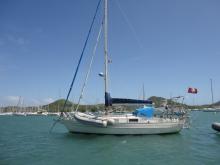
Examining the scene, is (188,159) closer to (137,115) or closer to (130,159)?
(130,159)

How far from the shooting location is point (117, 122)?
23.8 meters

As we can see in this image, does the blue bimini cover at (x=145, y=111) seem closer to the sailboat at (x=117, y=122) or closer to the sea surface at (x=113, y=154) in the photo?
the sailboat at (x=117, y=122)

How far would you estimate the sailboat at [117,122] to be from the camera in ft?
77.8

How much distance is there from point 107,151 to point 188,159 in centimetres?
576

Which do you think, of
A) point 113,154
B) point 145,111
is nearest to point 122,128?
point 145,111

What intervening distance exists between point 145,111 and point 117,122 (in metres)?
4.25

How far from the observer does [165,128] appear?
83.9 ft

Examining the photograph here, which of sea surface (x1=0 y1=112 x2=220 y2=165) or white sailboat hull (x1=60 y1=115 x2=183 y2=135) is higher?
white sailboat hull (x1=60 y1=115 x2=183 y2=135)

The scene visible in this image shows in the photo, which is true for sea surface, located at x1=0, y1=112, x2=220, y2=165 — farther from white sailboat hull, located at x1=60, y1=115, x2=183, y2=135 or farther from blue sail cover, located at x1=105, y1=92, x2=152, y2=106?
blue sail cover, located at x1=105, y1=92, x2=152, y2=106

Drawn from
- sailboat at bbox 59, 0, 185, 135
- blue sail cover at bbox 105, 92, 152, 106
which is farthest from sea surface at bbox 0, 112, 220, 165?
blue sail cover at bbox 105, 92, 152, 106

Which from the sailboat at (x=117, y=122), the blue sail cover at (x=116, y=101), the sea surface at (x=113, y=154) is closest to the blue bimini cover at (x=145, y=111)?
the sailboat at (x=117, y=122)

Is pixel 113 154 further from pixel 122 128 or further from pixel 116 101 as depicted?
pixel 116 101

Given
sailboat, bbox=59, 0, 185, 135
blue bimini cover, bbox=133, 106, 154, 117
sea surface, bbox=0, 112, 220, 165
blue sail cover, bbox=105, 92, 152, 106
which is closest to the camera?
sea surface, bbox=0, 112, 220, 165

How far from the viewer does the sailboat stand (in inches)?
934
